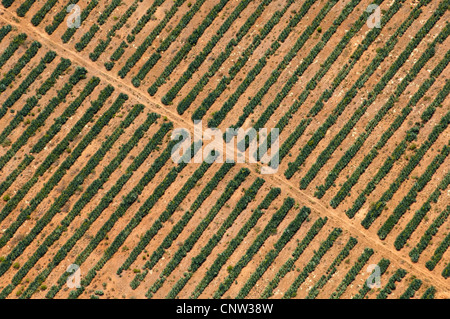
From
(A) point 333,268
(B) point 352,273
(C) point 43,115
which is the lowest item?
(C) point 43,115

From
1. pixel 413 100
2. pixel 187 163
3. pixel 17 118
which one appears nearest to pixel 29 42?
pixel 17 118

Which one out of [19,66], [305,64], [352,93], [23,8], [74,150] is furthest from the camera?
[23,8]

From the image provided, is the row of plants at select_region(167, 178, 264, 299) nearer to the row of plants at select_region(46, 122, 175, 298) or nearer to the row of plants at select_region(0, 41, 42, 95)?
the row of plants at select_region(46, 122, 175, 298)

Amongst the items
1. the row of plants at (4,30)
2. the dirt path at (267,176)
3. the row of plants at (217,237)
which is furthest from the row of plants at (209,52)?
the row of plants at (4,30)

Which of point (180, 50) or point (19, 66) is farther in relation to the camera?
point (19, 66)

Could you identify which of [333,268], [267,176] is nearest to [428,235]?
[333,268]

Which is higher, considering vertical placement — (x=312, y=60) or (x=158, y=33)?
(x=312, y=60)

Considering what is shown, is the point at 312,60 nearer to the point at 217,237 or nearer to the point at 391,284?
the point at 217,237
